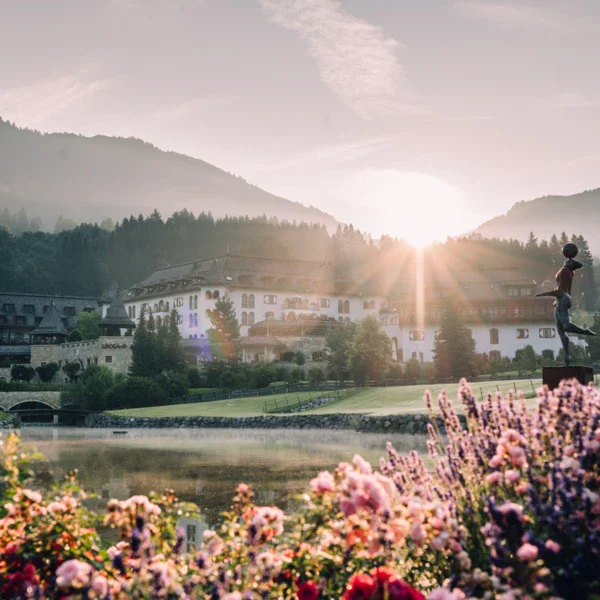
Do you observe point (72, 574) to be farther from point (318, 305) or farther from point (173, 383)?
point (318, 305)

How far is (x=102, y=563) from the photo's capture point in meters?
5.54

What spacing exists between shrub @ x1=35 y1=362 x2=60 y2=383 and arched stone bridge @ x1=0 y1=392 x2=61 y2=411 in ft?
46.8

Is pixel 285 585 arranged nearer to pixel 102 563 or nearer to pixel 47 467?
pixel 102 563

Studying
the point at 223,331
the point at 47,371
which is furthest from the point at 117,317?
the point at 223,331

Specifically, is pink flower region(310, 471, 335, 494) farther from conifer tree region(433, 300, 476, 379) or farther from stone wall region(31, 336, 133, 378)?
stone wall region(31, 336, 133, 378)

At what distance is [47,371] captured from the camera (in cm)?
7725

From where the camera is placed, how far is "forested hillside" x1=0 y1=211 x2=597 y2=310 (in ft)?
401

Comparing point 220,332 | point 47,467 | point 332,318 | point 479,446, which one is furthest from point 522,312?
point 479,446

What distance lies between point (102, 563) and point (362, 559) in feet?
5.93

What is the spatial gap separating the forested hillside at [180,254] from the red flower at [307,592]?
104 metres

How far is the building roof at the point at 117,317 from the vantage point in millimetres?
76312

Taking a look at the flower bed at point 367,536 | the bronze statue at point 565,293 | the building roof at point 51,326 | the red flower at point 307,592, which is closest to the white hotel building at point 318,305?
the building roof at point 51,326

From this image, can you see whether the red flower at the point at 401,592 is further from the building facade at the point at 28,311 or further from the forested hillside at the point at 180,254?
the forested hillside at the point at 180,254

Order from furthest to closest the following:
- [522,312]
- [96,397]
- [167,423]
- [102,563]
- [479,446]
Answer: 1. [522,312]
2. [96,397]
3. [167,423]
4. [479,446]
5. [102,563]
